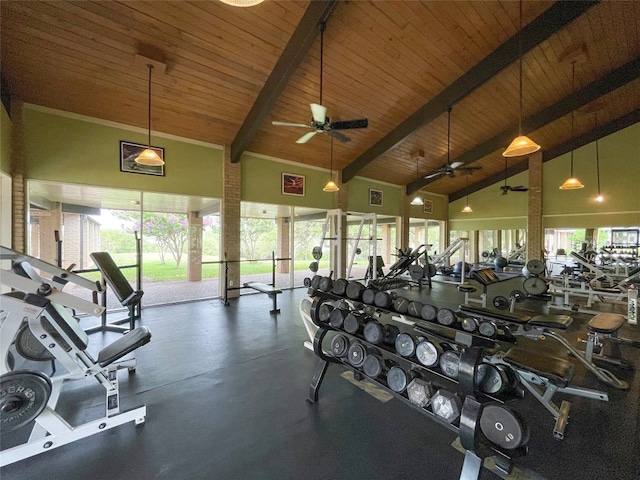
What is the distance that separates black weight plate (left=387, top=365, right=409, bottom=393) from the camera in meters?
1.62

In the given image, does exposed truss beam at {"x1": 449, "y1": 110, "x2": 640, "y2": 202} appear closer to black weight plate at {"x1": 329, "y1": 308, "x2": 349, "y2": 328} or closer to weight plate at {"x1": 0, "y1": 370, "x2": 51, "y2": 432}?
black weight plate at {"x1": 329, "y1": 308, "x2": 349, "y2": 328}

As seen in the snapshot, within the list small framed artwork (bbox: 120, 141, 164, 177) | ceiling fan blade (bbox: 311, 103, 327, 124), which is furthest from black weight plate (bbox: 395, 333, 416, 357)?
small framed artwork (bbox: 120, 141, 164, 177)

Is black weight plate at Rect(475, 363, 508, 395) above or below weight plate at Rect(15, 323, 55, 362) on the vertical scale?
above

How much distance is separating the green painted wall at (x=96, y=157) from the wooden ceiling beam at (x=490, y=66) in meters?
4.18

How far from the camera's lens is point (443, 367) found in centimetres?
155

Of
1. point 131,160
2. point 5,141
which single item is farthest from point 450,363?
point 5,141

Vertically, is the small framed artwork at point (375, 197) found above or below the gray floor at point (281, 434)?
above

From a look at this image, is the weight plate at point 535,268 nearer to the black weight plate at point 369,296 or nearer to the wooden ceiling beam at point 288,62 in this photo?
the black weight plate at point 369,296

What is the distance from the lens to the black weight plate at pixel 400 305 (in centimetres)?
205

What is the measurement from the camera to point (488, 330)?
5.50 feet

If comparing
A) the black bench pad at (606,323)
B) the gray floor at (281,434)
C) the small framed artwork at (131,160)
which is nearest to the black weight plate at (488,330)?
the gray floor at (281,434)

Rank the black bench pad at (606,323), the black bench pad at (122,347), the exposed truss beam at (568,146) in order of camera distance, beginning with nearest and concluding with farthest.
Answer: the black bench pad at (122,347), the black bench pad at (606,323), the exposed truss beam at (568,146)

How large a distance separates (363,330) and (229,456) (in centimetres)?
112

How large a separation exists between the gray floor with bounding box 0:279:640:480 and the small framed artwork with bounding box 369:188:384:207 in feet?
21.5
